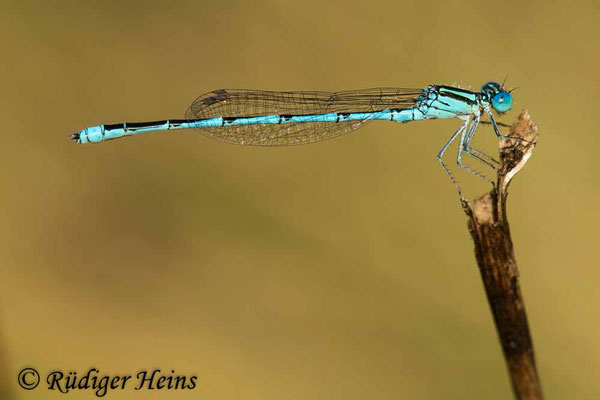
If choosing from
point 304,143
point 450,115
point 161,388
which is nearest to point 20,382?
point 161,388

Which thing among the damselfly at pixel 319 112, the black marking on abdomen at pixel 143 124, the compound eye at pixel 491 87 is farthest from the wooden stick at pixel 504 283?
the black marking on abdomen at pixel 143 124

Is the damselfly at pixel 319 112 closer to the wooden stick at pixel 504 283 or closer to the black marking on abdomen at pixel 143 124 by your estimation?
the black marking on abdomen at pixel 143 124

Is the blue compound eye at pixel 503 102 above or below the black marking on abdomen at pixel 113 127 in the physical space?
above

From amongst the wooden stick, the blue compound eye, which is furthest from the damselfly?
the wooden stick

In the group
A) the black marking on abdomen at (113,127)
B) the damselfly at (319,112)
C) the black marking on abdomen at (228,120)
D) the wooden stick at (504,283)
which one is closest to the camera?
the wooden stick at (504,283)

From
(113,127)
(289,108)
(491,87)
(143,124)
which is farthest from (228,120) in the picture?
(491,87)

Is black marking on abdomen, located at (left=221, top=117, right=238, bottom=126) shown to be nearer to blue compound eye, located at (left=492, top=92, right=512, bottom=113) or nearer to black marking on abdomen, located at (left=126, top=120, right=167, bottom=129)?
black marking on abdomen, located at (left=126, top=120, right=167, bottom=129)
